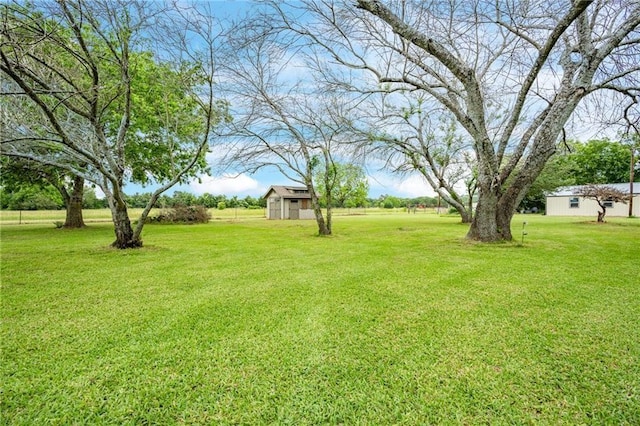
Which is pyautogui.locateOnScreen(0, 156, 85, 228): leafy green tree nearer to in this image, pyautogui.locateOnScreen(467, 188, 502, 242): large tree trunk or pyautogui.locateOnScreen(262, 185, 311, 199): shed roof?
pyautogui.locateOnScreen(262, 185, 311, 199): shed roof

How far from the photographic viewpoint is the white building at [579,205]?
23.4 metres

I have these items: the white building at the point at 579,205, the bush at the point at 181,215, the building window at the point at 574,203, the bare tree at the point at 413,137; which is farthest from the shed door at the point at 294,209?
the building window at the point at 574,203

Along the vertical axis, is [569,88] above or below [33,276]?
above

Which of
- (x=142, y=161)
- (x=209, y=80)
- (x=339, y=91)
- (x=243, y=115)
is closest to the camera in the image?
(x=209, y=80)

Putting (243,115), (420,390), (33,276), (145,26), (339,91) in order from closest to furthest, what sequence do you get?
(420,390) → (33,276) → (145,26) → (339,91) → (243,115)

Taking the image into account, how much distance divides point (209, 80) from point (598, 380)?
742 cm

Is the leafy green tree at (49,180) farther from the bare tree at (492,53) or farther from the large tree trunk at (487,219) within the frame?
the large tree trunk at (487,219)

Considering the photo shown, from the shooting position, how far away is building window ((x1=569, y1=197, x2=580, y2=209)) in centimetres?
2597

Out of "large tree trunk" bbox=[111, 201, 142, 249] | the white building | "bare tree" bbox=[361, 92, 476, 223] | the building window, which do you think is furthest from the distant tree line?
the building window

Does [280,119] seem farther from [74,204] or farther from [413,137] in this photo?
[74,204]

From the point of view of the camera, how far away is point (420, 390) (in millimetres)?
1862

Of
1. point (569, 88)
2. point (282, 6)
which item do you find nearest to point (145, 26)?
point (282, 6)

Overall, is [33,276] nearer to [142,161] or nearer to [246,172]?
[246,172]

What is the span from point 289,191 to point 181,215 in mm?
9547
